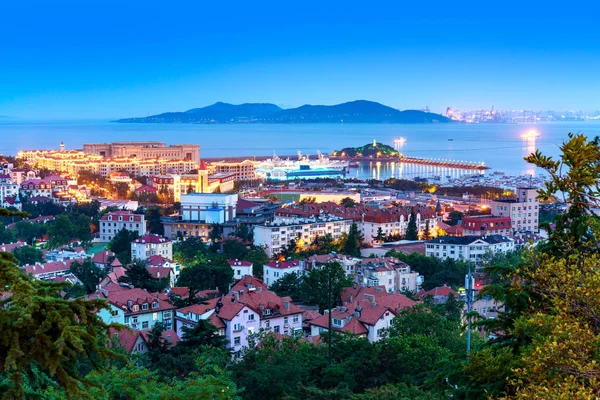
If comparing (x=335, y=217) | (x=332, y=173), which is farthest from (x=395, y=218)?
(x=332, y=173)

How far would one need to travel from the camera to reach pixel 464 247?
15.3m

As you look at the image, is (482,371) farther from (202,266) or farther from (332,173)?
(332,173)

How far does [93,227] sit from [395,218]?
6978 millimetres

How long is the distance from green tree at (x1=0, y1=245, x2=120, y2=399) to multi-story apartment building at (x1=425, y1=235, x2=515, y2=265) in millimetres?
13440

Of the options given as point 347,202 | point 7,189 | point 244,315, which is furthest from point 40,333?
point 7,189

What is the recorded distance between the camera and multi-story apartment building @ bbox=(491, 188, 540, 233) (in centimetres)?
1959

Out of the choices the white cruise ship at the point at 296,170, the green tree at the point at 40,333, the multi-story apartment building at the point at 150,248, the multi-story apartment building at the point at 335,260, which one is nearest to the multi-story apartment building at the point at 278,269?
the multi-story apartment building at the point at 335,260

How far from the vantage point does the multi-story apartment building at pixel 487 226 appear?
17922 millimetres

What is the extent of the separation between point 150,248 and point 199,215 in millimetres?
5125

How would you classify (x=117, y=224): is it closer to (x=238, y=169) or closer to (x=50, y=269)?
(x=50, y=269)

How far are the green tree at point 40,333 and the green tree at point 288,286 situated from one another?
377 inches

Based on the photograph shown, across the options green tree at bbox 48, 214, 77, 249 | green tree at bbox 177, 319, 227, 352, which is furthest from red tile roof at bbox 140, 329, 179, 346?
green tree at bbox 48, 214, 77, 249

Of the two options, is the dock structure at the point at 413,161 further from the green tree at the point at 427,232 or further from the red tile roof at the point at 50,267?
the red tile roof at the point at 50,267

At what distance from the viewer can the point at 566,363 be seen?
2246 millimetres
